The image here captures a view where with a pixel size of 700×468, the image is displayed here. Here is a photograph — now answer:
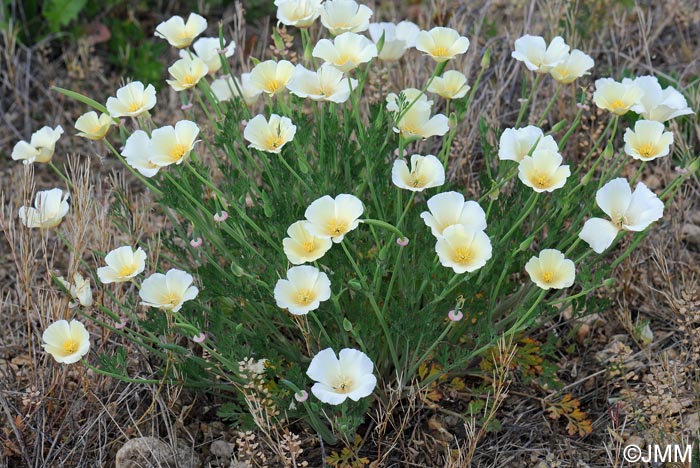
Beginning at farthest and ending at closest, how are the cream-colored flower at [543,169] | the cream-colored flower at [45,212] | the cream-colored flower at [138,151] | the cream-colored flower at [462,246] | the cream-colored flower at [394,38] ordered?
the cream-colored flower at [394,38] < the cream-colored flower at [45,212] < the cream-colored flower at [138,151] < the cream-colored flower at [543,169] < the cream-colored flower at [462,246]

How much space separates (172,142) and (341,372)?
2.27 feet

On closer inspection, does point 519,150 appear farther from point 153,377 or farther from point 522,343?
point 153,377

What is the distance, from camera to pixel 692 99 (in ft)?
9.31

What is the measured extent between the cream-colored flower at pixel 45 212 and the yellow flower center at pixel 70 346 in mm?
319

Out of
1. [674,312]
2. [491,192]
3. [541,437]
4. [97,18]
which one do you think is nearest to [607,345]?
[674,312]

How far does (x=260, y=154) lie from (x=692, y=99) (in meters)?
1.63

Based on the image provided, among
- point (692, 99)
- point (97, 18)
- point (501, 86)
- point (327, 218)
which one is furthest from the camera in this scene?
point (97, 18)

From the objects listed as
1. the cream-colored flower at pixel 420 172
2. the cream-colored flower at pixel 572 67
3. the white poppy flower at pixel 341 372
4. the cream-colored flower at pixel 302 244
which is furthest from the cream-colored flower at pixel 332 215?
the cream-colored flower at pixel 572 67

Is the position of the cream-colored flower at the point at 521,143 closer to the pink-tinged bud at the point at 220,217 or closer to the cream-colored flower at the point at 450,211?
the cream-colored flower at the point at 450,211

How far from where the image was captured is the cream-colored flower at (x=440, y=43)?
217 cm

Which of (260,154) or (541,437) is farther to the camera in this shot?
(541,437)

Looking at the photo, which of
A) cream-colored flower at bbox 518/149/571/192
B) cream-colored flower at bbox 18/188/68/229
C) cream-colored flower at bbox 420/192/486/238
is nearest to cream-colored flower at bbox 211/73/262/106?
cream-colored flower at bbox 18/188/68/229

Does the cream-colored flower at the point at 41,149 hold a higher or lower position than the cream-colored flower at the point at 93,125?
lower

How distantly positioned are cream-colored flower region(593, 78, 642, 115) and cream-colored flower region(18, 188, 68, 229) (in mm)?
1402
